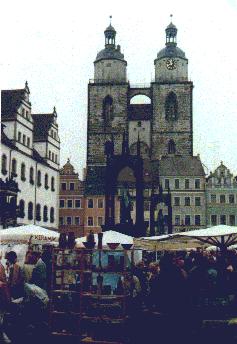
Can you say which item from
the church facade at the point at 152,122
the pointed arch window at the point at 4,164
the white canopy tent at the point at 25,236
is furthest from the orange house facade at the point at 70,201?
the white canopy tent at the point at 25,236

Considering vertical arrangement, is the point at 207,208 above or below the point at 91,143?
below

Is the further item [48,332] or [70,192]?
[70,192]

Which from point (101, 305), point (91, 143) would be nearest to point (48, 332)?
point (101, 305)

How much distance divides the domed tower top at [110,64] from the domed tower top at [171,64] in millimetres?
4954

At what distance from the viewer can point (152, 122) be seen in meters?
80.9

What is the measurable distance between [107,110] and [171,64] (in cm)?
1122

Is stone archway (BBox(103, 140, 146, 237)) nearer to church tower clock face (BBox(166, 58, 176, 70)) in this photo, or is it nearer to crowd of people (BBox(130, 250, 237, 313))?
crowd of people (BBox(130, 250, 237, 313))

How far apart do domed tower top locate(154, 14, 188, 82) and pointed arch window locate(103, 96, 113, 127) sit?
24.4ft

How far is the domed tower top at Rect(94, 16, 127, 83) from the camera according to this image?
8506 centimetres

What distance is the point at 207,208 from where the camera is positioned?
238ft

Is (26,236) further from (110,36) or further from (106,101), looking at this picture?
(110,36)

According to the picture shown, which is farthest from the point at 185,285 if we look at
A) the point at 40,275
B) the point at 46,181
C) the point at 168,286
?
the point at 46,181

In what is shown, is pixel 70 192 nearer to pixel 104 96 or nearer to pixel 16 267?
pixel 104 96

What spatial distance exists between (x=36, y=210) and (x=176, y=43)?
4634cm
